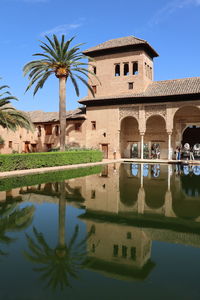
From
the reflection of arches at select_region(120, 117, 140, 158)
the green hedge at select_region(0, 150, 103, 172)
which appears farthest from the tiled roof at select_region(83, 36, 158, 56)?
the green hedge at select_region(0, 150, 103, 172)

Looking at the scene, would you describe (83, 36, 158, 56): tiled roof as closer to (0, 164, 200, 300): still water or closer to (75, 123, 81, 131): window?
(75, 123, 81, 131): window

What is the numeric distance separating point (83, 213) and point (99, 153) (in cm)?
1889

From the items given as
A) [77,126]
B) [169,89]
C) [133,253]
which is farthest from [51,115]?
[133,253]

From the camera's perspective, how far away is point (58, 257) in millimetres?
3965

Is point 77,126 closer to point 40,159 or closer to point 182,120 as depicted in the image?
point 182,120

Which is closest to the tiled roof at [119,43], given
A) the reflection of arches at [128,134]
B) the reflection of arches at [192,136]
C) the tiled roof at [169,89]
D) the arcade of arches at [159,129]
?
the tiled roof at [169,89]

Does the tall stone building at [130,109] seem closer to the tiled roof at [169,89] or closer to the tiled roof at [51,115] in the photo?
the tiled roof at [169,89]

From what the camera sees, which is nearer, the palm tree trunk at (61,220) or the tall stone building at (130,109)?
the palm tree trunk at (61,220)

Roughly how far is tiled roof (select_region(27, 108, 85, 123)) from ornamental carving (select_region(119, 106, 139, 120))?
441 centimetres

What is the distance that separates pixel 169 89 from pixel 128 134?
7155 millimetres

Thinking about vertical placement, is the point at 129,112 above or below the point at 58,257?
above

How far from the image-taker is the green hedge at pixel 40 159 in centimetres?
1539

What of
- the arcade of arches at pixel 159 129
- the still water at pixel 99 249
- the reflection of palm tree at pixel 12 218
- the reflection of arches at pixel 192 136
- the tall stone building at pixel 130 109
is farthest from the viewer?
the reflection of arches at pixel 192 136

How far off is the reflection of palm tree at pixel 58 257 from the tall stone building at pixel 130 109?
23342 millimetres
